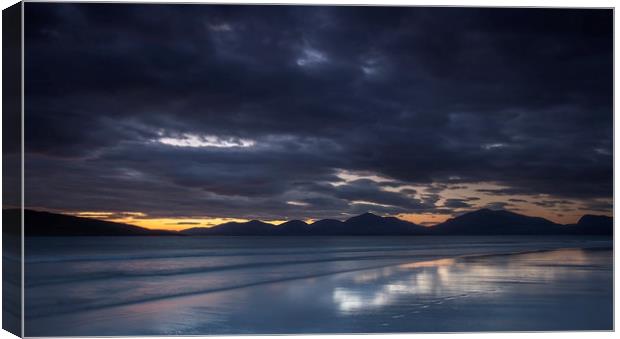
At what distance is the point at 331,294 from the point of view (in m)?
6.95

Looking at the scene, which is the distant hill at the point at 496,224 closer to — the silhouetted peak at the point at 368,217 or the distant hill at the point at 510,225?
the distant hill at the point at 510,225

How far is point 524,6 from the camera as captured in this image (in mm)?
5051

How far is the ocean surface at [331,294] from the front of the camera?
17.6 ft

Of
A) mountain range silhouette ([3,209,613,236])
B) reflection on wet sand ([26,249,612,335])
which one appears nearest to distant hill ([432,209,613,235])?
mountain range silhouette ([3,209,613,236])

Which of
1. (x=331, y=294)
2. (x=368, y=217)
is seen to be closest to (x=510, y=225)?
(x=368, y=217)

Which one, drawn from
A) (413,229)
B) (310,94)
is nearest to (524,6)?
(310,94)

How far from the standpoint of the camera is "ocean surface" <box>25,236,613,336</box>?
5.36 metres

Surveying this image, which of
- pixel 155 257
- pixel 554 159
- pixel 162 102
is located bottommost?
pixel 155 257

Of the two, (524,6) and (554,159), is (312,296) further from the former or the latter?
(524,6)

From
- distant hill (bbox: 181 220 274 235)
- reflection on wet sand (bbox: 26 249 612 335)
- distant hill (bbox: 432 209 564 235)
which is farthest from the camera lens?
distant hill (bbox: 181 220 274 235)

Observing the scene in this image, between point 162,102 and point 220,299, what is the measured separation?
236 centimetres

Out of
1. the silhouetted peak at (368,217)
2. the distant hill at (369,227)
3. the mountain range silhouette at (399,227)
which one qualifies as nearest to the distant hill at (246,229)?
the mountain range silhouette at (399,227)

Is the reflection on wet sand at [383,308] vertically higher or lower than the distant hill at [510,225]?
lower

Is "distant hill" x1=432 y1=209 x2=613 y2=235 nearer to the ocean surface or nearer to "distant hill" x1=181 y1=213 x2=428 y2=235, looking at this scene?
the ocean surface
